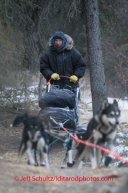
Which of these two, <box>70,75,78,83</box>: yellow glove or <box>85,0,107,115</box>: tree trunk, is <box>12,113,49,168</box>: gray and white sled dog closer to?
<box>70,75,78,83</box>: yellow glove

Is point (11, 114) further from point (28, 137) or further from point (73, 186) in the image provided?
point (73, 186)

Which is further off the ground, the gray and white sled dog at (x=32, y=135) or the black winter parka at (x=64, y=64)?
the black winter parka at (x=64, y=64)

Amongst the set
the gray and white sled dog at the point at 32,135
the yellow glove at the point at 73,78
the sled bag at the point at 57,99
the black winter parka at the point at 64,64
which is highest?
the black winter parka at the point at 64,64

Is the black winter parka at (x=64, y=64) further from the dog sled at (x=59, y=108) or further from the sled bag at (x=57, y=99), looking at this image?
the sled bag at (x=57, y=99)

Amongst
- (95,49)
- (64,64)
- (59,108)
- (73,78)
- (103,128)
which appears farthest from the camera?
(95,49)

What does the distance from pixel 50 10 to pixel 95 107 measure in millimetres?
3015

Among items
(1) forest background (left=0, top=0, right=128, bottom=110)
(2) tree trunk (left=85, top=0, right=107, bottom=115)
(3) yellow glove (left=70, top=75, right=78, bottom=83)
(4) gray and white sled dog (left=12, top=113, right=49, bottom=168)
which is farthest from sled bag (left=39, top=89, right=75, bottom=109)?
(4) gray and white sled dog (left=12, top=113, right=49, bottom=168)

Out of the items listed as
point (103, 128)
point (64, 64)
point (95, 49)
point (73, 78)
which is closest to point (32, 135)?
point (103, 128)

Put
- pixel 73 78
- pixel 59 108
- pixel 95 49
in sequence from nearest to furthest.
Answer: pixel 59 108 < pixel 73 78 < pixel 95 49

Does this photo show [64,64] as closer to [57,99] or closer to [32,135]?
[57,99]

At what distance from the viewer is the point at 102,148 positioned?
210 inches

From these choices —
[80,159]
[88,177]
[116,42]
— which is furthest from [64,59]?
[116,42]

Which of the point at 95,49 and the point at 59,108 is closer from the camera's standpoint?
the point at 59,108

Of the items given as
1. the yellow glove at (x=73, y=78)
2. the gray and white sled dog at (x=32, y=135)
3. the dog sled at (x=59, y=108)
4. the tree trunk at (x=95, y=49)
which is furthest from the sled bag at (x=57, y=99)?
the gray and white sled dog at (x=32, y=135)
